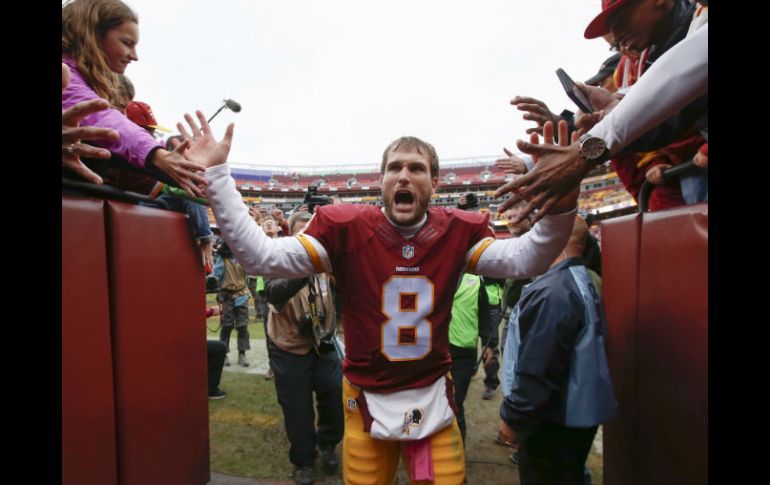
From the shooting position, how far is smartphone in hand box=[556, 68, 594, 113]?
6.34ft

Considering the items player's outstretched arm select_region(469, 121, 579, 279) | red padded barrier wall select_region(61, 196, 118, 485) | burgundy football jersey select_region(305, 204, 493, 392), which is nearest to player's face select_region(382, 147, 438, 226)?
burgundy football jersey select_region(305, 204, 493, 392)

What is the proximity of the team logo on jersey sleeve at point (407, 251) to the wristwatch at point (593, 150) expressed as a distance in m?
0.88

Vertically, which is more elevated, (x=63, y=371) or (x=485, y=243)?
(x=485, y=243)

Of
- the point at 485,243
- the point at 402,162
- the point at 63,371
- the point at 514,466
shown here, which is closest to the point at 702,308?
the point at 485,243

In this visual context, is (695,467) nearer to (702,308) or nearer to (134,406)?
(702,308)

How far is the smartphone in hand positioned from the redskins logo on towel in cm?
171

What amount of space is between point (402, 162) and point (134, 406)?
5.36 ft

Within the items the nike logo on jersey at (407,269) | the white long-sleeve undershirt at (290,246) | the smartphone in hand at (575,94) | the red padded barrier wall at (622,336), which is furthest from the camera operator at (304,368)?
the smartphone in hand at (575,94)

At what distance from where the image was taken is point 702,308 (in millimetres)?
1395

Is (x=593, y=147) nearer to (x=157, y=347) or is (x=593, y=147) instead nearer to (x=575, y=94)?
(x=575, y=94)

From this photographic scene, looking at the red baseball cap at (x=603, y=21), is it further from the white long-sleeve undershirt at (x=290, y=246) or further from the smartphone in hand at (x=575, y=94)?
the white long-sleeve undershirt at (x=290, y=246)

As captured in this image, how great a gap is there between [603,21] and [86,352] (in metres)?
2.64

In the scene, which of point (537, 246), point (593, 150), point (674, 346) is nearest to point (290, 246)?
→ point (537, 246)

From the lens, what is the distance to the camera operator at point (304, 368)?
3123 millimetres
